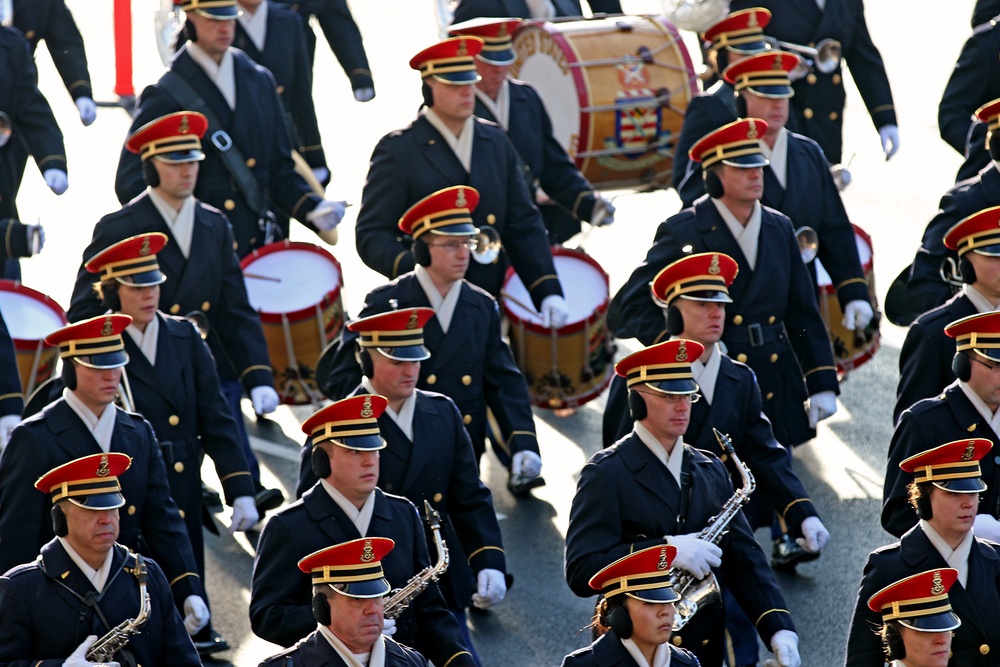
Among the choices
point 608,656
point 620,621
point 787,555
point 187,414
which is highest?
point 620,621

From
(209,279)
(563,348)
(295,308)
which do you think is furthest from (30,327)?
(563,348)

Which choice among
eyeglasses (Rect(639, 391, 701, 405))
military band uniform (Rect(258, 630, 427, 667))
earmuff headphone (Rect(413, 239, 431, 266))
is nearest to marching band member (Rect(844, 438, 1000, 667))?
eyeglasses (Rect(639, 391, 701, 405))

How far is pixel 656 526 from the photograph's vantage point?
8.53m

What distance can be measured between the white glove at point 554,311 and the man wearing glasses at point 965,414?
2.65 meters

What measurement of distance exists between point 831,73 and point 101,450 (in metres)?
6.61

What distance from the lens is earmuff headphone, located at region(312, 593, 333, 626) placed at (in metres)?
7.53

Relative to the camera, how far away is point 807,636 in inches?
403

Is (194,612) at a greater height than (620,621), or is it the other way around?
(620,621)

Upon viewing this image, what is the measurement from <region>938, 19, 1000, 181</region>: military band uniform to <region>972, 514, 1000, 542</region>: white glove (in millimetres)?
4785

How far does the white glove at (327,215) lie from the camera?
40.8 feet

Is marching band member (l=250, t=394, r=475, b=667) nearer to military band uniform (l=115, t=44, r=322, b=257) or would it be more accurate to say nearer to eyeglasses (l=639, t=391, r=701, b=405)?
eyeglasses (l=639, t=391, r=701, b=405)

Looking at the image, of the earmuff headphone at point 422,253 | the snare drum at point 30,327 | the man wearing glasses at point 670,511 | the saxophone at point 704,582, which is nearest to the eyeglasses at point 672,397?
the man wearing glasses at point 670,511

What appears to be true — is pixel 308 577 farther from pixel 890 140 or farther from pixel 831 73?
pixel 890 140

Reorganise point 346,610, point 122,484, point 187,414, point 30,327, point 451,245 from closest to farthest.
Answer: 1. point 346,610
2. point 122,484
3. point 187,414
4. point 451,245
5. point 30,327
